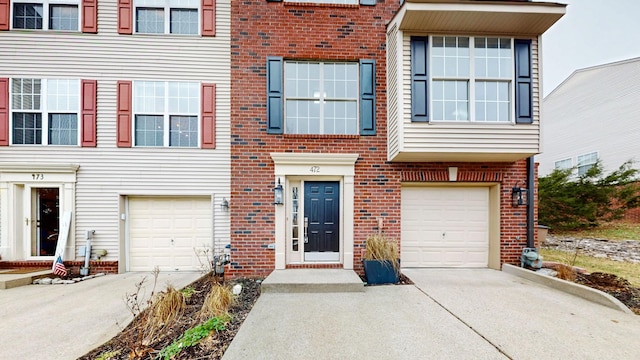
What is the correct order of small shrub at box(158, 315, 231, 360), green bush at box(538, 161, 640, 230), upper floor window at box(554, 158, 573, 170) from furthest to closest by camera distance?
upper floor window at box(554, 158, 573, 170)
green bush at box(538, 161, 640, 230)
small shrub at box(158, 315, 231, 360)

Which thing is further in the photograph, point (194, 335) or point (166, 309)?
point (166, 309)

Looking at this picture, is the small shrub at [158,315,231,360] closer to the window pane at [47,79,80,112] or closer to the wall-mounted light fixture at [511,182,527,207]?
the window pane at [47,79,80,112]

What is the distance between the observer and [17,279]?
16.1 feet

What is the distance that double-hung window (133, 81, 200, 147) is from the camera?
590 centimetres

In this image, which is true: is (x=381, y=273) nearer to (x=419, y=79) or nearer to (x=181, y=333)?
(x=181, y=333)

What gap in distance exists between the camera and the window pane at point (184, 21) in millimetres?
Result: 5992

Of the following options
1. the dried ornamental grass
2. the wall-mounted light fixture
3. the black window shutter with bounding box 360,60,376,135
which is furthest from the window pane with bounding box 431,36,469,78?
the dried ornamental grass

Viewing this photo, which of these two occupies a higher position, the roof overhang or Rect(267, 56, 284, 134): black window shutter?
the roof overhang

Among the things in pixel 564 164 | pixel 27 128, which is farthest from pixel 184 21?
pixel 564 164

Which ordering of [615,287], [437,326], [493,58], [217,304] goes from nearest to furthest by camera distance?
[437,326] < [217,304] < [615,287] < [493,58]

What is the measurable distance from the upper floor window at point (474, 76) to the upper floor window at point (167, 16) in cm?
509

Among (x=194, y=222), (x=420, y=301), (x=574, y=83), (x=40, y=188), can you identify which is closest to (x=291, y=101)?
(x=194, y=222)

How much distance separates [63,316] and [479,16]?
8517 mm

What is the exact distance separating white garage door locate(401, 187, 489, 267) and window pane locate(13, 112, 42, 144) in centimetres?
841
